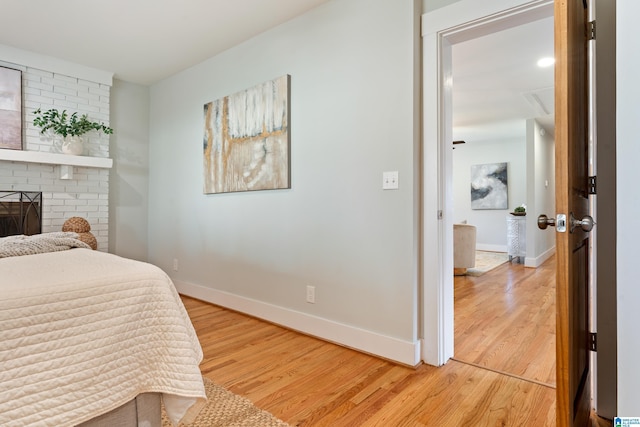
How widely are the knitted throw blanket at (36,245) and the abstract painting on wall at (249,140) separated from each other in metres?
1.41

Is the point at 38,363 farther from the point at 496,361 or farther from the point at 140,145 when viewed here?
the point at 140,145

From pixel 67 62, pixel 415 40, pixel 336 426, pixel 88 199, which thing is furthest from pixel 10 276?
pixel 67 62

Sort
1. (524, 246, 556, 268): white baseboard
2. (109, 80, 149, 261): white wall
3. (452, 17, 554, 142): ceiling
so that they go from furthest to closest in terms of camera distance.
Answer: (524, 246, 556, 268): white baseboard → (109, 80, 149, 261): white wall → (452, 17, 554, 142): ceiling

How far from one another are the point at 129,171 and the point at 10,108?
45.5 inches

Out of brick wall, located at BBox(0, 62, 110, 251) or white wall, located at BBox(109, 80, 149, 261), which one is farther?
white wall, located at BBox(109, 80, 149, 261)

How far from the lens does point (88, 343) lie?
39.6 inches

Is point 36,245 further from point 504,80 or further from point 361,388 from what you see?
point 504,80

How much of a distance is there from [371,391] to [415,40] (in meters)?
1.97

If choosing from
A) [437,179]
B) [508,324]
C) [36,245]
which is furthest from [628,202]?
[36,245]

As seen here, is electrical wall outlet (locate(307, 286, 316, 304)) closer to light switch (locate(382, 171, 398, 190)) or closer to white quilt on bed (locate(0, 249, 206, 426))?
light switch (locate(382, 171, 398, 190))

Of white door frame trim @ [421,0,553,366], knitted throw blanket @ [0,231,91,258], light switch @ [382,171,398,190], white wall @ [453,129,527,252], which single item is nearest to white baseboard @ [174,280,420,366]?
white door frame trim @ [421,0,553,366]

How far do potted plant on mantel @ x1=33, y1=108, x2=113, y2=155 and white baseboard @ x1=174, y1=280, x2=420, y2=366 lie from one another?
1.96 meters

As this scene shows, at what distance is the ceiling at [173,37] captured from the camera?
2498 millimetres

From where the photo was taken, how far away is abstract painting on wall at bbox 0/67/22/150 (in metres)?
3.14
